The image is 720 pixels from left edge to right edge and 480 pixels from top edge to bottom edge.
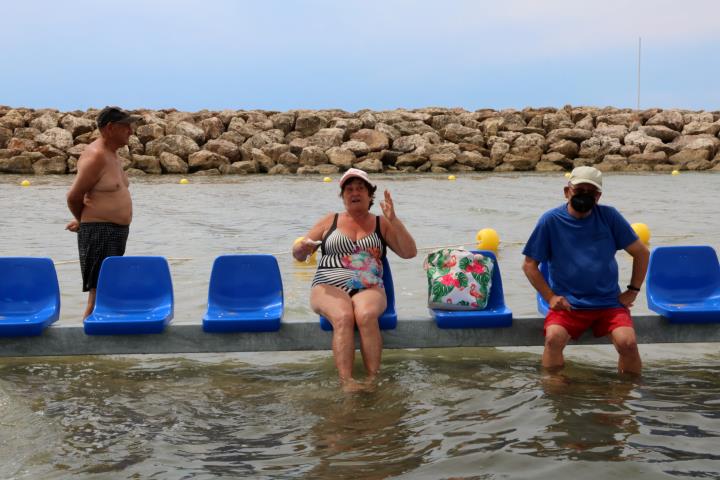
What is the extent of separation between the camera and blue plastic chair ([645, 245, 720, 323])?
6289 mm

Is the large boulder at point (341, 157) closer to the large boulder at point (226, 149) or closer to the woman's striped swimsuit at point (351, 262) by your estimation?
the large boulder at point (226, 149)

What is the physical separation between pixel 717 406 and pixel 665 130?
31.3 m

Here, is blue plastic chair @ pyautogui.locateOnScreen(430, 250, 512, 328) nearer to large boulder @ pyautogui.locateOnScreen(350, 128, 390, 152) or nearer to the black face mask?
the black face mask

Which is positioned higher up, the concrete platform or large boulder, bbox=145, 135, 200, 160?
large boulder, bbox=145, 135, 200, 160

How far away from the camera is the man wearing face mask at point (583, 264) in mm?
5465

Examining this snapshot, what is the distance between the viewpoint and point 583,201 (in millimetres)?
5387

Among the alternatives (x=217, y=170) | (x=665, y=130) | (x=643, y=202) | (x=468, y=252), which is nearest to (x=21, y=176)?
(x=217, y=170)

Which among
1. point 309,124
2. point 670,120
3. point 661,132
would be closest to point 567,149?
point 661,132

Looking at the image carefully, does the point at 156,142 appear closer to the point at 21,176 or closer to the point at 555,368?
the point at 21,176

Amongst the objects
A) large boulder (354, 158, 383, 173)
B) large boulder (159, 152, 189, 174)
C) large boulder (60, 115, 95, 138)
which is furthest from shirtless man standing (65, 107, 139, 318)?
large boulder (60, 115, 95, 138)

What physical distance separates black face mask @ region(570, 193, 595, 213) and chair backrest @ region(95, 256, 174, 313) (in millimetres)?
2861

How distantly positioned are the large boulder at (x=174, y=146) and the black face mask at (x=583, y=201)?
1091 inches

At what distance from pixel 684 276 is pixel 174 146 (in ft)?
90.9

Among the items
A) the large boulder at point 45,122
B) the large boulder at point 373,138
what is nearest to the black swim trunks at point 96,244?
the large boulder at point 373,138
